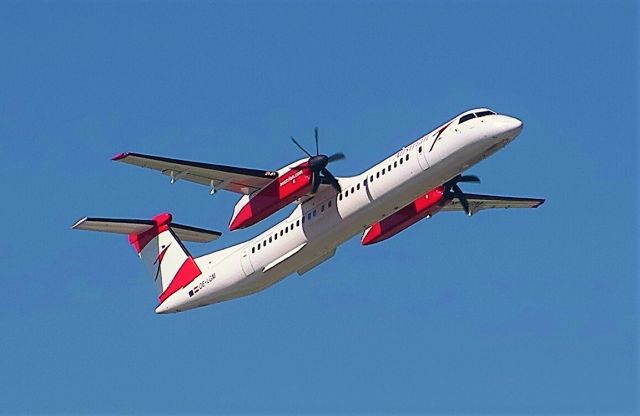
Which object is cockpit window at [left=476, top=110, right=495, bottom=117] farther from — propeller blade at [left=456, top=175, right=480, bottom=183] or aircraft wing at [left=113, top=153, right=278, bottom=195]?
aircraft wing at [left=113, top=153, right=278, bottom=195]

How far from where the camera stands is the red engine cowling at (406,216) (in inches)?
1256

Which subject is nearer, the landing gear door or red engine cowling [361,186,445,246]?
the landing gear door

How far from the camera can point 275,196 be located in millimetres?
30094

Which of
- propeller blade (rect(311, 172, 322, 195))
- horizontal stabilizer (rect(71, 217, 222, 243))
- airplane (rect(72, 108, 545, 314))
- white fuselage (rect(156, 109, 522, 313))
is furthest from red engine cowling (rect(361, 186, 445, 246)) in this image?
horizontal stabilizer (rect(71, 217, 222, 243))

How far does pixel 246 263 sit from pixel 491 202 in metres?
6.46

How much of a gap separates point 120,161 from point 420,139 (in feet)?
19.9

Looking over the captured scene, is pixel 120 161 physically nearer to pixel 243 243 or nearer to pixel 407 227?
pixel 243 243

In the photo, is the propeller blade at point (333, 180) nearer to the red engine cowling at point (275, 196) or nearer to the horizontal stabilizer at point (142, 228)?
the red engine cowling at point (275, 196)

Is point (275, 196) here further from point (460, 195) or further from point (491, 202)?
point (491, 202)

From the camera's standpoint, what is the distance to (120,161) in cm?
2867

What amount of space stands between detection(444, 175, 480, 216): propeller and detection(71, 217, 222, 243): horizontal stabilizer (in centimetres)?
588

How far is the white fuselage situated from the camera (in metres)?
28.2

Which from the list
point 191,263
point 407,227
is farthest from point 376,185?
point 191,263

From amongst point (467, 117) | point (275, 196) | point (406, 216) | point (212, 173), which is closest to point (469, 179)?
point (406, 216)
